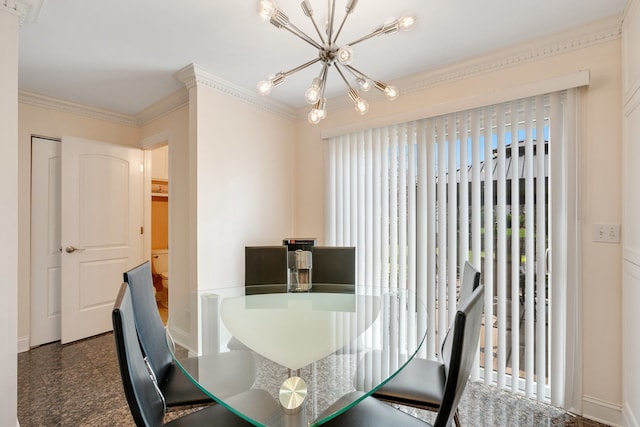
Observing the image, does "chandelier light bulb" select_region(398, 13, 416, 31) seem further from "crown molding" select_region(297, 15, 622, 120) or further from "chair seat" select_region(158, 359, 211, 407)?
"chair seat" select_region(158, 359, 211, 407)

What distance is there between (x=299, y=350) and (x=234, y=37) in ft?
6.45

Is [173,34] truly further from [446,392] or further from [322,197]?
[446,392]

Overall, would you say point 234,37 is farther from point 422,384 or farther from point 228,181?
point 422,384

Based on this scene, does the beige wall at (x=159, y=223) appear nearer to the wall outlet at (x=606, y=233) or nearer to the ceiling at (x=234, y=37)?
the ceiling at (x=234, y=37)

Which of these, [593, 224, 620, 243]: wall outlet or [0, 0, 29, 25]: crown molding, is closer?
[0, 0, 29, 25]: crown molding

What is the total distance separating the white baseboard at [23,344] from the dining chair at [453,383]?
3245mm

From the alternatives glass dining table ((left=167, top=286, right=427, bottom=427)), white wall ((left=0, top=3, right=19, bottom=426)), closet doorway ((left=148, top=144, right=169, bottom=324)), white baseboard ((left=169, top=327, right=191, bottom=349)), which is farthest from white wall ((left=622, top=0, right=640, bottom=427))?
closet doorway ((left=148, top=144, right=169, bottom=324))

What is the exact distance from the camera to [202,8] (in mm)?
1755

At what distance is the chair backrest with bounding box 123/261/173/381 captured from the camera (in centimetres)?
137

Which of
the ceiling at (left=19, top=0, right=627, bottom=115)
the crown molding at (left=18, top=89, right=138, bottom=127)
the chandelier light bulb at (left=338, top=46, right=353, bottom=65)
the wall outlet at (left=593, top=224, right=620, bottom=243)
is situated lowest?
the wall outlet at (left=593, top=224, right=620, bottom=243)

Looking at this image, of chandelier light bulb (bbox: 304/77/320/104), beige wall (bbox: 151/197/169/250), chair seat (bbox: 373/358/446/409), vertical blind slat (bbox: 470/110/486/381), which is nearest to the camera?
chair seat (bbox: 373/358/446/409)

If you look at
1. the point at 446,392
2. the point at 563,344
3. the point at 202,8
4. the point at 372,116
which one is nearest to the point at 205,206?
the point at 202,8

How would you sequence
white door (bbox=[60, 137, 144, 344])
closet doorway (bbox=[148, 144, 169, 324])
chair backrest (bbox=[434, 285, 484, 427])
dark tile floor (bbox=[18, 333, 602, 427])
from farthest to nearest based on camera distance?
closet doorway (bbox=[148, 144, 169, 324]), white door (bbox=[60, 137, 144, 344]), dark tile floor (bbox=[18, 333, 602, 427]), chair backrest (bbox=[434, 285, 484, 427])

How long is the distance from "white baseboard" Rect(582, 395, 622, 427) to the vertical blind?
0.16 m
